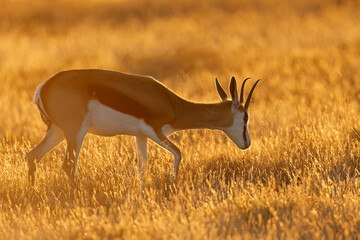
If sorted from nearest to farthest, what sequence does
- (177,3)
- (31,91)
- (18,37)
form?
1. (31,91)
2. (18,37)
3. (177,3)

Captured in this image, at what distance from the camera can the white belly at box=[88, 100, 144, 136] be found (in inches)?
279

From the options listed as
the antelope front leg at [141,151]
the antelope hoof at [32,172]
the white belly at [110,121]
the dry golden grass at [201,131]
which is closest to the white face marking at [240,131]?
the dry golden grass at [201,131]

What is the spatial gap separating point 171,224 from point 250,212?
890 mm

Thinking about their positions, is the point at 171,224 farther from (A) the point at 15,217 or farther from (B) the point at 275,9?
(B) the point at 275,9

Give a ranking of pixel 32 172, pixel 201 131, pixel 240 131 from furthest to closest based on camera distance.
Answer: pixel 201 131 → pixel 240 131 → pixel 32 172

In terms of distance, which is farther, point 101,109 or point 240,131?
point 240,131

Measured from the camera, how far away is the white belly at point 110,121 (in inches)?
279

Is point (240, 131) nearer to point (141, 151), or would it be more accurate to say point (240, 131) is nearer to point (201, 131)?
point (141, 151)

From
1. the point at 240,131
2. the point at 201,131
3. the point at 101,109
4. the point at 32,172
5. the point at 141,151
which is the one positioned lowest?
the point at 32,172

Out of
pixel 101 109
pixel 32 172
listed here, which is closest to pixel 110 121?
pixel 101 109

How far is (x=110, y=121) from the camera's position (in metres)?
7.12

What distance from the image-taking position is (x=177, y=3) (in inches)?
1142

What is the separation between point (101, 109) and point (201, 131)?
3.45 m

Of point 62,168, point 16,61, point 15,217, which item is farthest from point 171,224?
point 16,61
